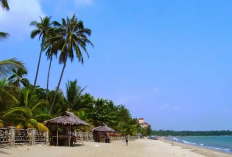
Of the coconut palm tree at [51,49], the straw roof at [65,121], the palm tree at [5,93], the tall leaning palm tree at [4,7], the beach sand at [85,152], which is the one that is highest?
the coconut palm tree at [51,49]

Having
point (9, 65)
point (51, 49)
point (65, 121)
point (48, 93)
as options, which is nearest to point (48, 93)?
point (48, 93)

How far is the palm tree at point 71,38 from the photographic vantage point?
91.1ft

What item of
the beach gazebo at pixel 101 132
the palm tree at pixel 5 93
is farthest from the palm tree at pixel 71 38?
the palm tree at pixel 5 93

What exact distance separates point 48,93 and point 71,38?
8997 mm

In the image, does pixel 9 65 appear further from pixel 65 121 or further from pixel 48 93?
pixel 48 93

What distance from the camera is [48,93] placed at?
1315 inches

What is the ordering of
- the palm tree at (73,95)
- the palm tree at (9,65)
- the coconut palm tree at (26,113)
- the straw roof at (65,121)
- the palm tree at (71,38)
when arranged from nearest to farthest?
the palm tree at (9,65) → the coconut palm tree at (26,113) → the straw roof at (65,121) → the palm tree at (71,38) → the palm tree at (73,95)

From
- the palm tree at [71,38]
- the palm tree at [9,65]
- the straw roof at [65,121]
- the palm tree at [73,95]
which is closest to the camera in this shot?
the palm tree at [9,65]

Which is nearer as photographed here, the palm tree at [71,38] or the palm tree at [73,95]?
the palm tree at [71,38]

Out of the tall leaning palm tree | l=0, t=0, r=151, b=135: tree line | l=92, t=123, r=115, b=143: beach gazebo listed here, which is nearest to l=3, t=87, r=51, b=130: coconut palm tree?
l=0, t=0, r=151, b=135: tree line

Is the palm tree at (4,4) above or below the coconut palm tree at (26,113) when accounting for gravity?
above

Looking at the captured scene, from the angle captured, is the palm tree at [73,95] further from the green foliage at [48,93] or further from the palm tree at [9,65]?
the palm tree at [9,65]

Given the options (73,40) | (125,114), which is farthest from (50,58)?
(125,114)

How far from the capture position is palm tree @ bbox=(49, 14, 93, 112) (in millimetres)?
27781
